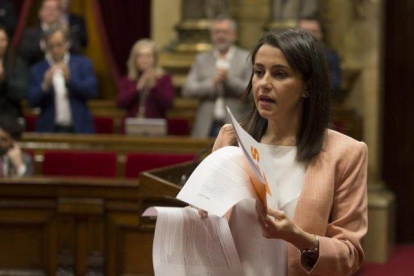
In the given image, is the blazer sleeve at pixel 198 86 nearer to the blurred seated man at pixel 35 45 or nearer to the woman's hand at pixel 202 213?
the blurred seated man at pixel 35 45

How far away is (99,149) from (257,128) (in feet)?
16.0

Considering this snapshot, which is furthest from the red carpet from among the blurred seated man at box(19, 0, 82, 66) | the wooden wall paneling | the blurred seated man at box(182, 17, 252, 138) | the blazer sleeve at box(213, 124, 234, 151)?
the blazer sleeve at box(213, 124, 234, 151)

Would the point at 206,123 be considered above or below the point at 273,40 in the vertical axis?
below

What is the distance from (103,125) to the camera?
9.27 m

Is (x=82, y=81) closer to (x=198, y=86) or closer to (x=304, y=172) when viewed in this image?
(x=198, y=86)

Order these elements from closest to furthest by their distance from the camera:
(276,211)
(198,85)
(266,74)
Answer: (276,211) < (266,74) < (198,85)

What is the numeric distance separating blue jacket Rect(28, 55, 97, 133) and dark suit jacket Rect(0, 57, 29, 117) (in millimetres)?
421

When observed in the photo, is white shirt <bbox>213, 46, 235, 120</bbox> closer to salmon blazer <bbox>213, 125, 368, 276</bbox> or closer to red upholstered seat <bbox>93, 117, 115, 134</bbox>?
red upholstered seat <bbox>93, 117, 115, 134</bbox>

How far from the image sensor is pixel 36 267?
5637 mm

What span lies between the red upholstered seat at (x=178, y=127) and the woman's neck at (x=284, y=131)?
6.32m

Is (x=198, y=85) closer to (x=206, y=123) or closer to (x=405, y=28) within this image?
(x=206, y=123)

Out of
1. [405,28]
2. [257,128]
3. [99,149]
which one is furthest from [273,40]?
[405,28]

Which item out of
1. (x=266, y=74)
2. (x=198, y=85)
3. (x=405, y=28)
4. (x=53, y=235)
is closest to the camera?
(x=266, y=74)

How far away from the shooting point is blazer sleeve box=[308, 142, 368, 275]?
2.43 metres
